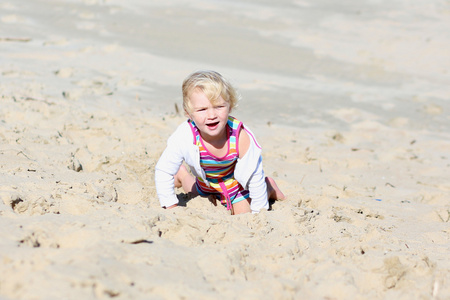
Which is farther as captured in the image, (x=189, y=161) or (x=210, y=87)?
(x=189, y=161)

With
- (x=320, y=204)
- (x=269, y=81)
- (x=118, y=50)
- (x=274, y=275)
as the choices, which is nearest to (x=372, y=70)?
(x=269, y=81)

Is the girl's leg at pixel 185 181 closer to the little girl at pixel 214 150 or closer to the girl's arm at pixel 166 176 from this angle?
the little girl at pixel 214 150

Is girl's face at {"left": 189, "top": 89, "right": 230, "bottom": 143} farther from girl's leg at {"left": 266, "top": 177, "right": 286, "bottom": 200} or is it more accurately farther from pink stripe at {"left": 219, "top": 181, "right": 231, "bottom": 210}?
girl's leg at {"left": 266, "top": 177, "right": 286, "bottom": 200}

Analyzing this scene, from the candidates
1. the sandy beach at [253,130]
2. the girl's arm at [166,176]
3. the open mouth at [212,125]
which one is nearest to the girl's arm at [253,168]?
the sandy beach at [253,130]

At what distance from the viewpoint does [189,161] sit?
126 inches

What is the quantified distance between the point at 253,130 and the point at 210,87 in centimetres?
250

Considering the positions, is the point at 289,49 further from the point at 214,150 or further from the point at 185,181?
the point at 214,150

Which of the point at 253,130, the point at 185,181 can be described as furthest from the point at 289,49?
the point at 185,181

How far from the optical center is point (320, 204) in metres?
3.56

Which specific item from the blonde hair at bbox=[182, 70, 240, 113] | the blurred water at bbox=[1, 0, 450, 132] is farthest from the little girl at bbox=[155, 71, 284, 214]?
the blurred water at bbox=[1, 0, 450, 132]

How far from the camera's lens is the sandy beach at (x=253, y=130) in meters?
2.06

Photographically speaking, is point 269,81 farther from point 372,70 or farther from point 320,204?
point 320,204

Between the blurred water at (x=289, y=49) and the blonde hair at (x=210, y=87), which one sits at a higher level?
the blonde hair at (x=210, y=87)

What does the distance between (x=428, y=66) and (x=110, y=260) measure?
7.15 m
